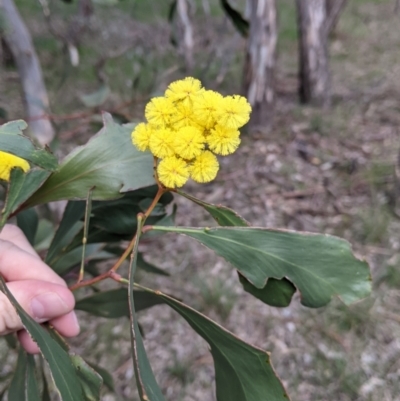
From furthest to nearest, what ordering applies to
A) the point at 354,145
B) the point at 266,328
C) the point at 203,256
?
1. the point at 354,145
2. the point at 203,256
3. the point at 266,328

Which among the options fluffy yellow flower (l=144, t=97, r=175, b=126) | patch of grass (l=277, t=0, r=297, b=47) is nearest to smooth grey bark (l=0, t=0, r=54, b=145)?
fluffy yellow flower (l=144, t=97, r=175, b=126)

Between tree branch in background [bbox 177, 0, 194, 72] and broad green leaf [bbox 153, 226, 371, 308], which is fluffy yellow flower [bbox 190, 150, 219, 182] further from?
tree branch in background [bbox 177, 0, 194, 72]

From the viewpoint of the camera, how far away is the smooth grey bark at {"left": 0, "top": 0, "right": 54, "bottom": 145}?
1336 mm

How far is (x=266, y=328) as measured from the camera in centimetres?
150

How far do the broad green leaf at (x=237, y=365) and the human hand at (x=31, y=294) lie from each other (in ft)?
0.67

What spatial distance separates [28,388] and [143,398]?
12.2 inches

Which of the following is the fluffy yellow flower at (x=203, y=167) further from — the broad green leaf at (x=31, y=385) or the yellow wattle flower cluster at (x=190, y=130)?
the broad green leaf at (x=31, y=385)

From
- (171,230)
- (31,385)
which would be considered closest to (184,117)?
(171,230)

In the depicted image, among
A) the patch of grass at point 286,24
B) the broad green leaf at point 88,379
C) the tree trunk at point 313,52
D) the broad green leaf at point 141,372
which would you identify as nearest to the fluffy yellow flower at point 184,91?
the broad green leaf at point 141,372

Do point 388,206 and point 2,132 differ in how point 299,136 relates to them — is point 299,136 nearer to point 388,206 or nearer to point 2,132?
point 388,206

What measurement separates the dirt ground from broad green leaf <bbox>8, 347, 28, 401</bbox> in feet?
2.13

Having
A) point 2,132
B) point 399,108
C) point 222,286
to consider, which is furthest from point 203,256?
point 399,108

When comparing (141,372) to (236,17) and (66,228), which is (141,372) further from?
(236,17)

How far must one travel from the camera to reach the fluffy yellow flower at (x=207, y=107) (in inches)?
17.9
